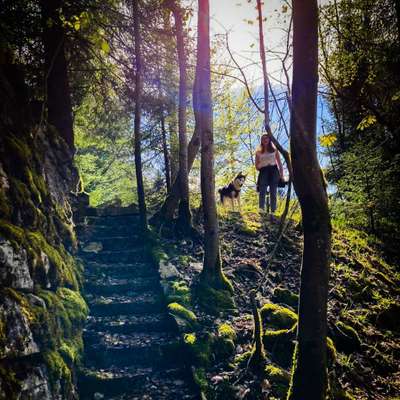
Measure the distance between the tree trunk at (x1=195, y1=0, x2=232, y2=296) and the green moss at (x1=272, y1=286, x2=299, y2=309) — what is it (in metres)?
0.99

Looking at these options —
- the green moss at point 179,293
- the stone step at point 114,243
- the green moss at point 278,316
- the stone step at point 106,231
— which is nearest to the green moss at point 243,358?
the green moss at point 278,316

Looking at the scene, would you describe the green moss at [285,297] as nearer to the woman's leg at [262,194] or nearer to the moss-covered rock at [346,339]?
the moss-covered rock at [346,339]

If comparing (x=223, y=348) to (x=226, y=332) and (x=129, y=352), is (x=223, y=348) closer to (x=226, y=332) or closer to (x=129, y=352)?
(x=226, y=332)

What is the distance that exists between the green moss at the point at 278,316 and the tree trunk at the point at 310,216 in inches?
75.4

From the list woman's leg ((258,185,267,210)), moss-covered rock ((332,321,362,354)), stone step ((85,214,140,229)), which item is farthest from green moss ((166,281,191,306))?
woman's leg ((258,185,267,210))

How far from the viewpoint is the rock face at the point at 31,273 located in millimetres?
3373

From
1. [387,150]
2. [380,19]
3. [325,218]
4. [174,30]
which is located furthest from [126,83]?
[325,218]

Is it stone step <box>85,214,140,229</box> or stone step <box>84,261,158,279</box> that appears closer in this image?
stone step <box>84,261,158,279</box>

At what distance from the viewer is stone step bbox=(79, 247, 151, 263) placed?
8.29m

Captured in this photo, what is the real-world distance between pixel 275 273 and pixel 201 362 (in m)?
3.37

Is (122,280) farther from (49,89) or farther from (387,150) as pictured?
(387,150)

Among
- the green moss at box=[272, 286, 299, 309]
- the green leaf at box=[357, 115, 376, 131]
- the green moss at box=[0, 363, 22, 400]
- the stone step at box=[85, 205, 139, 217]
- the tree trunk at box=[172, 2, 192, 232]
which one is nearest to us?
the green moss at box=[0, 363, 22, 400]

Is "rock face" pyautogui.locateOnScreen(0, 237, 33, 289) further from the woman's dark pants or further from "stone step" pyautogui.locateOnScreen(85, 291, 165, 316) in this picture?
the woman's dark pants

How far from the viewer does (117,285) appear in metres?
7.15
